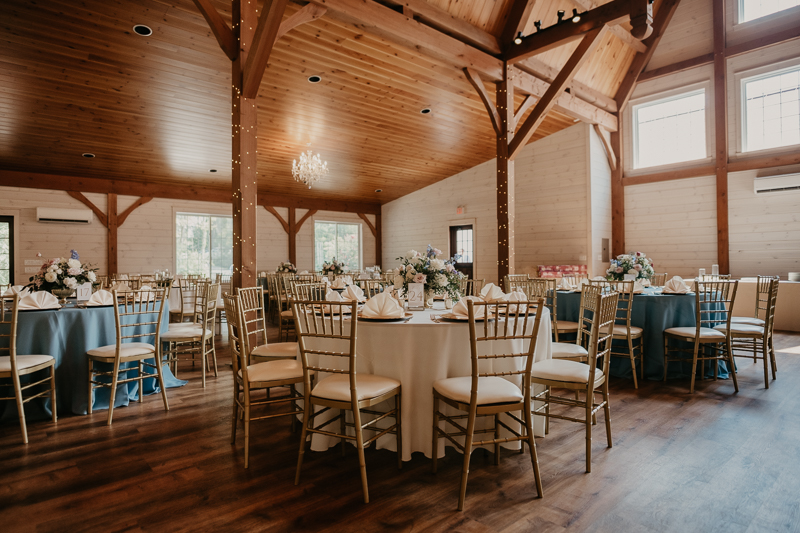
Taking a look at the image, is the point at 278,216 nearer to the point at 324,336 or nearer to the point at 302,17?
the point at 302,17

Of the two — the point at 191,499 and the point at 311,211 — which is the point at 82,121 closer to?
the point at 311,211

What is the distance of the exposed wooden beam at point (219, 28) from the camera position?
4.15m

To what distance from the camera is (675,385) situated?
4.22 meters

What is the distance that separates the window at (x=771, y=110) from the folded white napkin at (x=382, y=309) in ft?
27.7

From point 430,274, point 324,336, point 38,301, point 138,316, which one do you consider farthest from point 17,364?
point 430,274

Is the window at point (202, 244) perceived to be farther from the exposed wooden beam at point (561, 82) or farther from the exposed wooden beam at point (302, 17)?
the exposed wooden beam at point (561, 82)

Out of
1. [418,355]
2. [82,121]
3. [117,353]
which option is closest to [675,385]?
[418,355]

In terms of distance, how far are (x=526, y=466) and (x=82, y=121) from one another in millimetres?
7927

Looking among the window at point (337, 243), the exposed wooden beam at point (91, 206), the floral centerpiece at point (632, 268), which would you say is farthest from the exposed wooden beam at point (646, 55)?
the exposed wooden beam at point (91, 206)

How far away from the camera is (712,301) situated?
13.7 feet

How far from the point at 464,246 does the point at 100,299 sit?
28.2 feet

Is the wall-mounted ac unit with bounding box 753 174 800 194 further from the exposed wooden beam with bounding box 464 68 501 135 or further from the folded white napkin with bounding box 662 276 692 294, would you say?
the exposed wooden beam with bounding box 464 68 501 135

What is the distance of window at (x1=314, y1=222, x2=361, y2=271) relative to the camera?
490 inches

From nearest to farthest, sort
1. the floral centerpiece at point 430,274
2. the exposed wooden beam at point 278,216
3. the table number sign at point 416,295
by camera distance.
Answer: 1. the table number sign at point 416,295
2. the floral centerpiece at point 430,274
3. the exposed wooden beam at point 278,216
